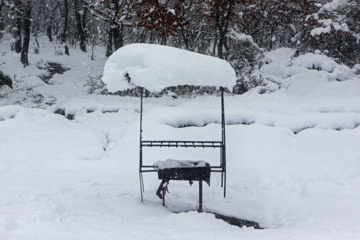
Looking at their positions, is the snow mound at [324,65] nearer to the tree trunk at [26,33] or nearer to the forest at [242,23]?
the forest at [242,23]

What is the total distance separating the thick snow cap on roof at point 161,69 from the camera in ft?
18.6

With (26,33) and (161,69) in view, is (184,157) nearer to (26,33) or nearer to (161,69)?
(161,69)

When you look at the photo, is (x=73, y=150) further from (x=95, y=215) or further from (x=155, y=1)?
(x=155, y=1)

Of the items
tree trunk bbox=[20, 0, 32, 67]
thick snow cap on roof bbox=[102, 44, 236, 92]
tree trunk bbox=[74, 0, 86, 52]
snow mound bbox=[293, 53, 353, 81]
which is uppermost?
tree trunk bbox=[74, 0, 86, 52]

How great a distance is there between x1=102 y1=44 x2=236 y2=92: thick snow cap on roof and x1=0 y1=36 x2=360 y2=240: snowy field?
232cm

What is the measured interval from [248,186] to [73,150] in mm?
5290

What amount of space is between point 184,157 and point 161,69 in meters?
4.48

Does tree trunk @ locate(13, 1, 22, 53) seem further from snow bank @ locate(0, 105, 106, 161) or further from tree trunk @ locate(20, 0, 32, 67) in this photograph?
snow bank @ locate(0, 105, 106, 161)

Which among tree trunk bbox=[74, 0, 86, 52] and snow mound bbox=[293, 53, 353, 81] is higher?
tree trunk bbox=[74, 0, 86, 52]

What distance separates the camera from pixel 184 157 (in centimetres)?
966

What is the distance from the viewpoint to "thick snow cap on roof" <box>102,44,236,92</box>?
223 inches

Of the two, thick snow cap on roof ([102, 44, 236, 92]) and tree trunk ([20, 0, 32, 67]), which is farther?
tree trunk ([20, 0, 32, 67])

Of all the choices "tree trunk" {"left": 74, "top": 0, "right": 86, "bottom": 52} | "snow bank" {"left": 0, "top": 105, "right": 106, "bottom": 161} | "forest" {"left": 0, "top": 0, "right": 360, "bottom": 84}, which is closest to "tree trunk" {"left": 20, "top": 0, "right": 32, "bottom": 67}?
"forest" {"left": 0, "top": 0, "right": 360, "bottom": 84}

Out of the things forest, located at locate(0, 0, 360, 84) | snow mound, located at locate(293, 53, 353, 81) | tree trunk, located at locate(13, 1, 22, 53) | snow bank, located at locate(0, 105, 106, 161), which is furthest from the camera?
tree trunk, located at locate(13, 1, 22, 53)
